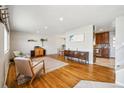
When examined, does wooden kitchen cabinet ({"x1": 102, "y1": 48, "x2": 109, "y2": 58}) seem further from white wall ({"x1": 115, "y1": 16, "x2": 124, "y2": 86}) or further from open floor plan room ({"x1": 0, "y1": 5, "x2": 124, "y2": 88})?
white wall ({"x1": 115, "y1": 16, "x2": 124, "y2": 86})

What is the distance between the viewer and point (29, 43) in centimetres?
947

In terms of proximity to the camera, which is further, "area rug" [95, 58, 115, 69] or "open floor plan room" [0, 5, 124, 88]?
"area rug" [95, 58, 115, 69]

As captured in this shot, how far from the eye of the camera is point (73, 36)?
7.43 meters

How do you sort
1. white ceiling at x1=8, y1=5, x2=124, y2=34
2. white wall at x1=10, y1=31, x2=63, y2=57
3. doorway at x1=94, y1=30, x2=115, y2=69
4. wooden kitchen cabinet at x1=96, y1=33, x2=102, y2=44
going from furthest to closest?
wooden kitchen cabinet at x1=96, y1=33, x2=102, y2=44 < white wall at x1=10, y1=31, x2=63, y2=57 < doorway at x1=94, y1=30, x2=115, y2=69 < white ceiling at x1=8, y1=5, x2=124, y2=34

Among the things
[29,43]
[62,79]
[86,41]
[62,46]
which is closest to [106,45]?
[86,41]

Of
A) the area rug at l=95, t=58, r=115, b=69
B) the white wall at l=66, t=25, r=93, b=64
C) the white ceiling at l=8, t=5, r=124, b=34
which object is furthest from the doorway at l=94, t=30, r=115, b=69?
the white ceiling at l=8, t=5, r=124, b=34

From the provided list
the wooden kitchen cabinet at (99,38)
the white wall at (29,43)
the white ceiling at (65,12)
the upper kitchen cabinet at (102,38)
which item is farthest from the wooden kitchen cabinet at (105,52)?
the white wall at (29,43)

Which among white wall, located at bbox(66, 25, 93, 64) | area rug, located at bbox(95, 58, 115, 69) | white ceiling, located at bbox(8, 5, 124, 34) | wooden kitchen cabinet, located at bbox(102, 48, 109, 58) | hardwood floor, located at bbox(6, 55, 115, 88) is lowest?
hardwood floor, located at bbox(6, 55, 115, 88)

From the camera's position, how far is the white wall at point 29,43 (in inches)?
343

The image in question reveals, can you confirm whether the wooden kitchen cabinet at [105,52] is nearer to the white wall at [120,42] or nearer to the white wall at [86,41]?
the white wall at [86,41]

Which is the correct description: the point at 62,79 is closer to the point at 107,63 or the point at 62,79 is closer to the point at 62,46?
the point at 107,63

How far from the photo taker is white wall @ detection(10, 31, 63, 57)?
872 centimetres
